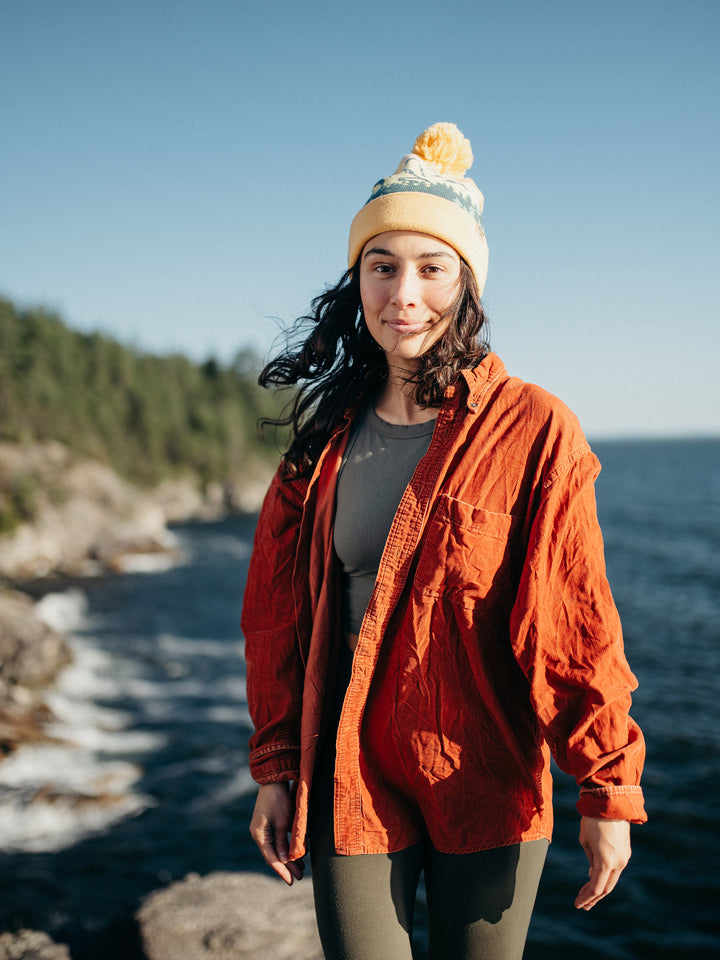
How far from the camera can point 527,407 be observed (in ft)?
5.60

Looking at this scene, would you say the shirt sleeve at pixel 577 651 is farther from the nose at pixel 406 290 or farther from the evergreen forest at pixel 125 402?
the evergreen forest at pixel 125 402

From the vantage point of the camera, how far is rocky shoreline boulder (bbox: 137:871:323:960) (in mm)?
3957

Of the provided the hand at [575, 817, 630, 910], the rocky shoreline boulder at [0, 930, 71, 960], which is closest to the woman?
the hand at [575, 817, 630, 910]

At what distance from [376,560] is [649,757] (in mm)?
10895

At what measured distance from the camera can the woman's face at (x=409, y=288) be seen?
5.99 feet

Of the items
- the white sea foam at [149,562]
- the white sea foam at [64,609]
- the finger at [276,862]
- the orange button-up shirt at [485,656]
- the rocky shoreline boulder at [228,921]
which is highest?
the orange button-up shirt at [485,656]

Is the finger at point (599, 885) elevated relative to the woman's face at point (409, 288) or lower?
lower

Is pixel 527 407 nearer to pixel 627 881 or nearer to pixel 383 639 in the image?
pixel 383 639

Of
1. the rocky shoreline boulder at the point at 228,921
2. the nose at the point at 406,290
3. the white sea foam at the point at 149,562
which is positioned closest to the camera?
the nose at the point at 406,290

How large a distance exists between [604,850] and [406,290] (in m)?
1.42

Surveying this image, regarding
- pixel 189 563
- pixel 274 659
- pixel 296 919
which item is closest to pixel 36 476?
pixel 189 563

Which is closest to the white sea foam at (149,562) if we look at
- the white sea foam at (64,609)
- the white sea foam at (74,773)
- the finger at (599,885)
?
the white sea foam at (64,609)

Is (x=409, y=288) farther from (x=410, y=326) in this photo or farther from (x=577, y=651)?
(x=577, y=651)

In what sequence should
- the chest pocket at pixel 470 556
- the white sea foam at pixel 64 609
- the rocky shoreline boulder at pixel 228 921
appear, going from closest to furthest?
the chest pocket at pixel 470 556 → the rocky shoreline boulder at pixel 228 921 → the white sea foam at pixel 64 609
